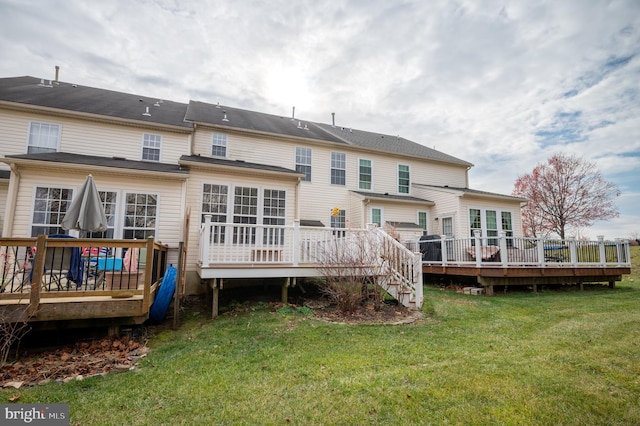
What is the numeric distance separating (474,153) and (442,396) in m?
23.6

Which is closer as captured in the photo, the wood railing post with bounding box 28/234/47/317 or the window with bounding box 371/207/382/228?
the wood railing post with bounding box 28/234/47/317

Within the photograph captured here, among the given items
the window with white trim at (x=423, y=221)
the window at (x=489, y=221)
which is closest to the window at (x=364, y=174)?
the window with white trim at (x=423, y=221)

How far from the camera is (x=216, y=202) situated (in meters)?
9.70

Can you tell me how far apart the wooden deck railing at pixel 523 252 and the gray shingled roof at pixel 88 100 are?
1087 cm

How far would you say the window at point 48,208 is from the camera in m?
8.12

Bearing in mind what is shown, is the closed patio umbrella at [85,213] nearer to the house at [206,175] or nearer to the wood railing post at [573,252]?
the house at [206,175]

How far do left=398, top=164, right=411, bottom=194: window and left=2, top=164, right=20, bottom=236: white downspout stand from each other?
14.9 metres

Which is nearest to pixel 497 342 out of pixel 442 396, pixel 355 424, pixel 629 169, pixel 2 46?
pixel 442 396

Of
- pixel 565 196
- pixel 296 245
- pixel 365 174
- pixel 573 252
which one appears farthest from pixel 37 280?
pixel 565 196

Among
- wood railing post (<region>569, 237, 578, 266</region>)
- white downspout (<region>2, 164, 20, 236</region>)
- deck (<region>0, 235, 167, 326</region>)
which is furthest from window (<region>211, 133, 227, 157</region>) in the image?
wood railing post (<region>569, 237, 578, 266</region>)

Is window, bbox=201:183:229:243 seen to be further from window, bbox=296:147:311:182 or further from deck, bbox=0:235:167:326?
window, bbox=296:147:311:182

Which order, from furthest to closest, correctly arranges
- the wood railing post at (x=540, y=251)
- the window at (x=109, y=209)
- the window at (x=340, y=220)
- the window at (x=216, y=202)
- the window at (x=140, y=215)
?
the window at (x=340, y=220), the window at (x=216, y=202), the wood railing post at (x=540, y=251), the window at (x=140, y=215), the window at (x=109, y=209)

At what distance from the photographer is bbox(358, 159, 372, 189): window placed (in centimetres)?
1508

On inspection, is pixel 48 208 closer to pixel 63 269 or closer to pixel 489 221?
pixel 63 269
